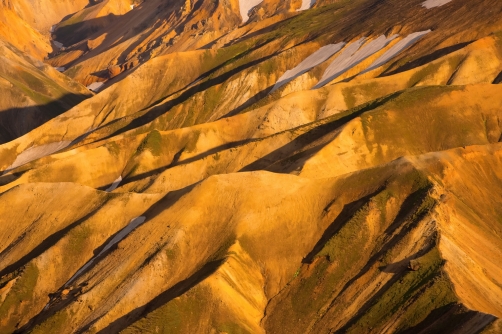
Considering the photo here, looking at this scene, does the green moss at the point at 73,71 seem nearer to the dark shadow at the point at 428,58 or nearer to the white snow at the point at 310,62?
the white snow at the point at 310,62

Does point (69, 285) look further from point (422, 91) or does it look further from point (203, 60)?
point (203, 60)

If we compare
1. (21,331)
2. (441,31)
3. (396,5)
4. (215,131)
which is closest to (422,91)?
(215,131)

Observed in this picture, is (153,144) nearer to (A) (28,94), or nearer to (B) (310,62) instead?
(B) (310,62)

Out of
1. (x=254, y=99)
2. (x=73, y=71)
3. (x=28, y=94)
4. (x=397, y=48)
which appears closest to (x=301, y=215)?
(x=397, y=48)

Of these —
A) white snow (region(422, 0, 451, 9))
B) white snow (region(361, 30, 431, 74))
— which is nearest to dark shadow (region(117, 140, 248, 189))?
white snow (region(361, 30, 431, 74))

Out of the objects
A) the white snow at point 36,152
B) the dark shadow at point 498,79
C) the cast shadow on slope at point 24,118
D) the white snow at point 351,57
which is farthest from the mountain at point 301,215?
the cast shadow on slope at point 24,118

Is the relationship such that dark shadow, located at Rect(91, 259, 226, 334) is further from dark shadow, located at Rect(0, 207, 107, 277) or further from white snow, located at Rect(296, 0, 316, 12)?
white snow, located at Rect(296, 0, 316, 12)
